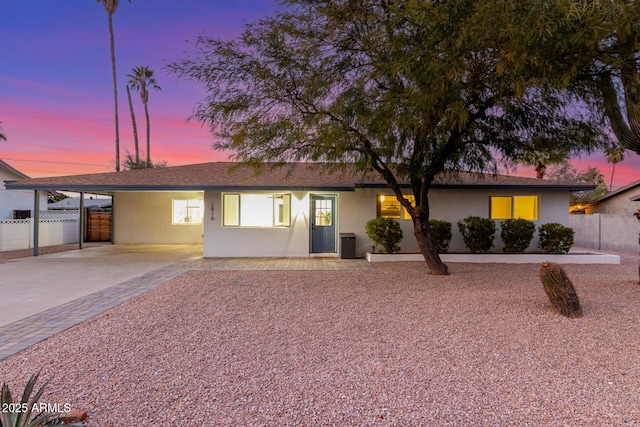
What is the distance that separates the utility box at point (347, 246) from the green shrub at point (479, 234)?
3791 mm

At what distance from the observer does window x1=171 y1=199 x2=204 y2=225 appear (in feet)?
55.6

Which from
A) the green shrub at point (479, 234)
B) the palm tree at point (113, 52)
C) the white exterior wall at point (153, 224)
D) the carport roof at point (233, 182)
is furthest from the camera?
the palm tree at point (113, 52)

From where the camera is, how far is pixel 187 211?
17.0m

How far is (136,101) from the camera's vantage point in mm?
34188

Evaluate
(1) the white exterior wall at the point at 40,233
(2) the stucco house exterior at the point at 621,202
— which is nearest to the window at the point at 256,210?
(1) the white exterior wall at the point at 40,233

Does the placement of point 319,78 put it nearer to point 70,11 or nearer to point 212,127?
point 212,127

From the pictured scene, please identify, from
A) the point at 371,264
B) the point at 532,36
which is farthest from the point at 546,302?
the point at 371,264

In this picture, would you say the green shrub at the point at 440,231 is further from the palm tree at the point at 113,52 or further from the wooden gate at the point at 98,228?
the palm tree at the point at 113,52

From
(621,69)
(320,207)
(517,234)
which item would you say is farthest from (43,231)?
(621,69)

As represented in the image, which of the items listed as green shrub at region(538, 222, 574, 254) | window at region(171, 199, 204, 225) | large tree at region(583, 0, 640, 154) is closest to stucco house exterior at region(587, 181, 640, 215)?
green shrub at region(538, 222, 574, 254)

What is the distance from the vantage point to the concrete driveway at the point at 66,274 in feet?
20.8

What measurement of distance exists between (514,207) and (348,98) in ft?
29.3

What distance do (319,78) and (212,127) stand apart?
2658 millimetres

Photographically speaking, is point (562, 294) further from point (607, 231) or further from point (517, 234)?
point (607, 231)
